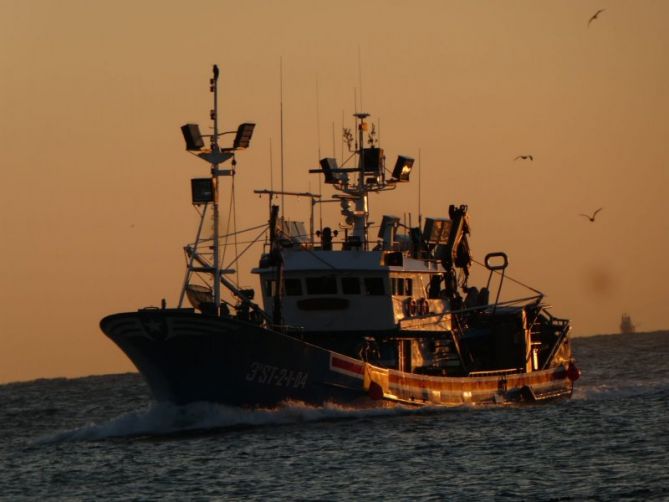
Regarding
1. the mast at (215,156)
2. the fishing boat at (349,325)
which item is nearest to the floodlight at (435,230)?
the fishing boat at (349,325)

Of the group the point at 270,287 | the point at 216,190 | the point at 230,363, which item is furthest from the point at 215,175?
the point at 270,287

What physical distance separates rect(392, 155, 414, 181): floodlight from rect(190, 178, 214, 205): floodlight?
35.4 ft

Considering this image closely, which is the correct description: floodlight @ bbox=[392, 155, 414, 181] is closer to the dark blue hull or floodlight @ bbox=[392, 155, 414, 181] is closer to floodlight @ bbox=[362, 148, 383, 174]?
floodlight @ bbox=[362, 148, 383, 174]

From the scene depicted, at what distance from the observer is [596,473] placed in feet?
130

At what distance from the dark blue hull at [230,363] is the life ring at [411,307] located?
14.4ft

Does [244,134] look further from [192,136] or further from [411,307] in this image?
[411,307]

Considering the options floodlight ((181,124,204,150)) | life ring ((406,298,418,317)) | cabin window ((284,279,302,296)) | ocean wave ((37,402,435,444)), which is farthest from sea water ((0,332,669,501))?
floodlight ((181,124,204,150))

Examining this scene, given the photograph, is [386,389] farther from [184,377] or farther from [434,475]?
[434,475]

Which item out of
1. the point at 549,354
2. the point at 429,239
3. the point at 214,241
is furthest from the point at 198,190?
the point at 549,354

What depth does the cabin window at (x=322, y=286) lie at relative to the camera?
54.3 metres

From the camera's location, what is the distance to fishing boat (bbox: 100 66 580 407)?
4831cm

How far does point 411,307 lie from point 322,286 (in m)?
3.46

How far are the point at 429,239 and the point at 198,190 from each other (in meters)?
13.3

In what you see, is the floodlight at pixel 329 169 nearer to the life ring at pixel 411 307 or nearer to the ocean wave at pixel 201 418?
the life ring at pixel 411 307
